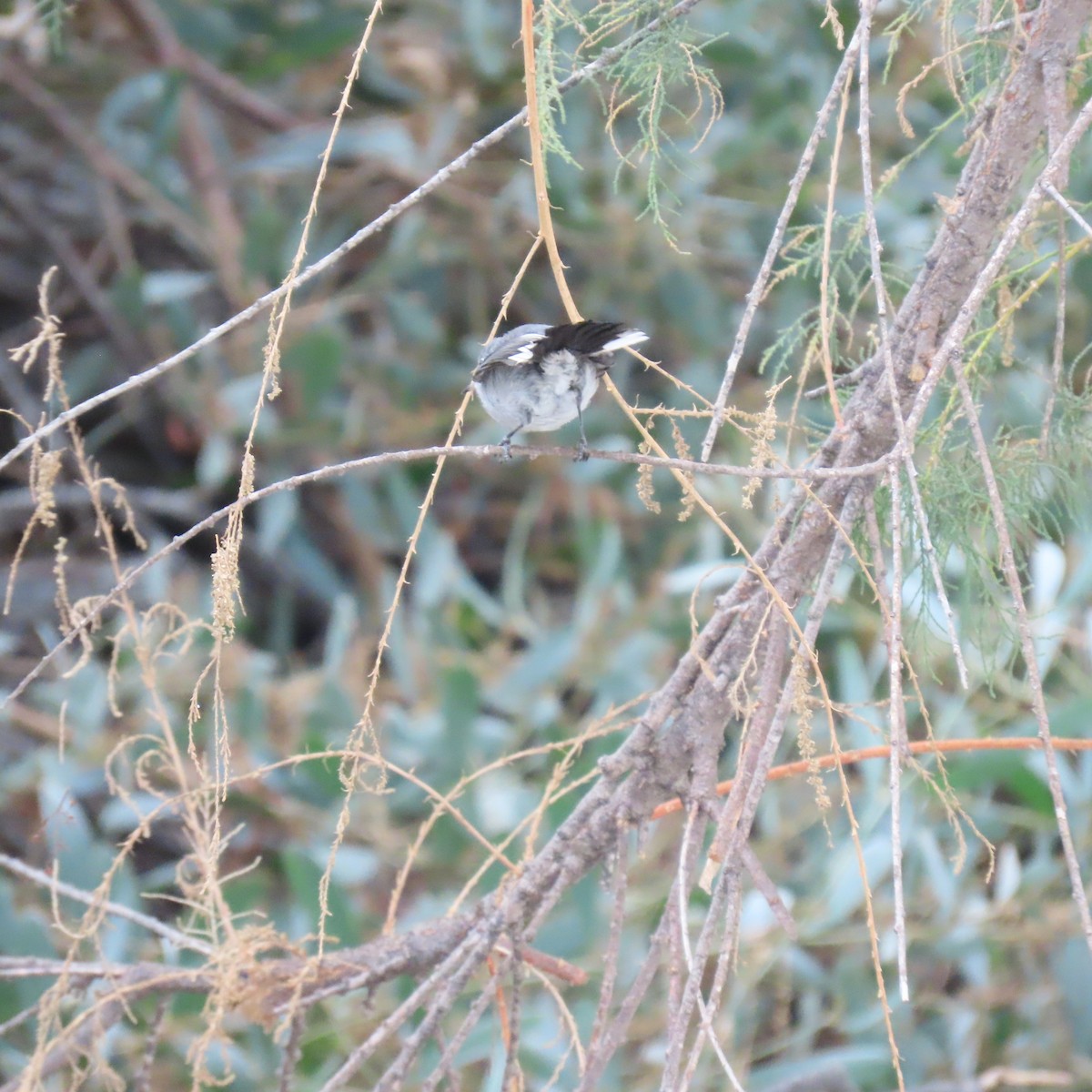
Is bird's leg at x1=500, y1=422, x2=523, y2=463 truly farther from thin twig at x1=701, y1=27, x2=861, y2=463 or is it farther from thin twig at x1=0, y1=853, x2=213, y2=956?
thin twig at x1=0, y1=853, x2=213, y2=956

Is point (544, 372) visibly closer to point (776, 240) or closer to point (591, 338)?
point (591, 338)

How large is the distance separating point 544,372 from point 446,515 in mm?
2296

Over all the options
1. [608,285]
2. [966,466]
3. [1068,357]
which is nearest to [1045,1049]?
[1068,357]

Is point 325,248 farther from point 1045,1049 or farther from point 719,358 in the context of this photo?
point 1045,1049

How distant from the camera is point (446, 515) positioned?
391 centimetres

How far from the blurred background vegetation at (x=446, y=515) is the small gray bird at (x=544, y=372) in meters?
0.82

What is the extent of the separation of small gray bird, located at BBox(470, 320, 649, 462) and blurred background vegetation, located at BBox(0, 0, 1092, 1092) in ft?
2.70

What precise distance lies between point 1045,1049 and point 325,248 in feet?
8.87

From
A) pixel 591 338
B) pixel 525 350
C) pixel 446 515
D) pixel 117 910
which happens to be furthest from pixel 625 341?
pixel 446 515

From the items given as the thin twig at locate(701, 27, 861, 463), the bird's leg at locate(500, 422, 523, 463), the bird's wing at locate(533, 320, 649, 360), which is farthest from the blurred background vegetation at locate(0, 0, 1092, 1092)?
the thin twig at locate(701, 27, 861, 463)

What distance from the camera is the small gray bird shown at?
4.68 ft

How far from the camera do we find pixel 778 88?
3727 mm

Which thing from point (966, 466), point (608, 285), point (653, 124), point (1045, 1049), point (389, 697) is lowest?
point (1045, 1049)

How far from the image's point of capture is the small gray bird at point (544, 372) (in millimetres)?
1428
